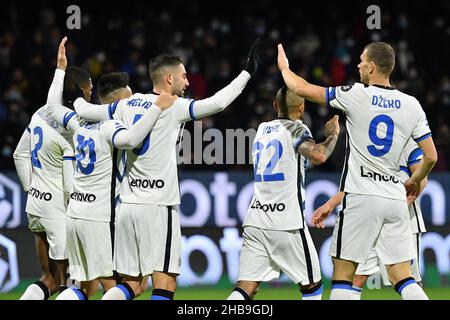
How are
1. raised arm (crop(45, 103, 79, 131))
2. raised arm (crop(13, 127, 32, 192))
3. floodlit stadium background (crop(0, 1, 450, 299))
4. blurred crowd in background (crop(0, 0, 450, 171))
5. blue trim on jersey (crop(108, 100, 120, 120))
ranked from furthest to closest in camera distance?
1. blurred crowd in background (crop(0, 0, 450, 171))
2. floodlit stadium background (crop(0, 1, 450, 299))
3. raised arm (crop(13, 127, 32, 192))
4. raised arm (crop(45, 103, 79, 131))
5. blue trim on jersey (crop(108, 100, 120, 120))

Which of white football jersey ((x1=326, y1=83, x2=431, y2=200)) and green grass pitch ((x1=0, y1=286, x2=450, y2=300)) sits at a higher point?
white football jersey ((x1=326, y1=83, x2=431, y2=200))

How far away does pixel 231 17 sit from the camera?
60.3ft

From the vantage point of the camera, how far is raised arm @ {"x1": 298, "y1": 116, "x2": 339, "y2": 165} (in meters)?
7.20

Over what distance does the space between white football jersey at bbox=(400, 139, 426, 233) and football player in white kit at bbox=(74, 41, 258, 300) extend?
1708 mm

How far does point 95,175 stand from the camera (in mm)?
→ 7633

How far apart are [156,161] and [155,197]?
0.28 metres

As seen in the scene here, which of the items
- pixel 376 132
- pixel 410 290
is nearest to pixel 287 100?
pixel 376 132

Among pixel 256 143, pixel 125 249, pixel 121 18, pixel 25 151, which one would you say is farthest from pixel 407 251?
pixel 121 18

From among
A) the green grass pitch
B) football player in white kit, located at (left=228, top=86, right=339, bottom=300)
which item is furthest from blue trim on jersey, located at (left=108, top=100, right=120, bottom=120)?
the green grass pitch

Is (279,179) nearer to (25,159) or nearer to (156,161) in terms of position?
(156,161)

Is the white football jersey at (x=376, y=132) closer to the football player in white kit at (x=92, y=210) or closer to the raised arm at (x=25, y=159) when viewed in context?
the football player in white kit at (x=92, y=210)

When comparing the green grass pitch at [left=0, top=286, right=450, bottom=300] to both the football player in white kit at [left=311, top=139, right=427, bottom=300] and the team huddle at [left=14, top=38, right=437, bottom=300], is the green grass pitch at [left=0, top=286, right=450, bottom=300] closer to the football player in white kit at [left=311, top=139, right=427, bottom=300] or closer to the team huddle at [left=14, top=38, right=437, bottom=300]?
the football player in white kit at [left=311, top=139, right=427, bottom=300]

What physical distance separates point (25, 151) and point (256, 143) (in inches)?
94.5
